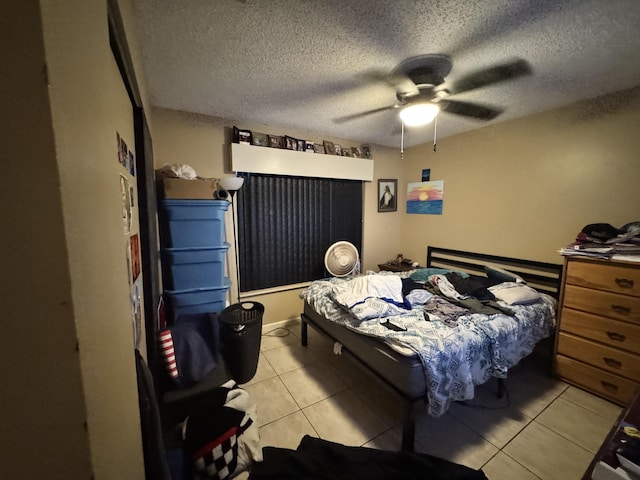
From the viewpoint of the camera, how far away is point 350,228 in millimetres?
3484

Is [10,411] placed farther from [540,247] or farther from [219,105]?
[540,247]

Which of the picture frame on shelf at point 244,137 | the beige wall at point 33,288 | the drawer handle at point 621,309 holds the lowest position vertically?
Answer: the drawer handle at point 621,309

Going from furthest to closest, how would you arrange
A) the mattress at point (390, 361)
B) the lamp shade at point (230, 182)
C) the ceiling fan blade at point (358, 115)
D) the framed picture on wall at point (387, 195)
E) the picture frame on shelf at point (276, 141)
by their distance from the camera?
the framed picture on wall at point (387, 195) < the picture frame on shelf at point (276, 141) < the ceiling fan blade at point (358, 115) < the lamp shade at point (230, 182) < the mattress at point (390, 361)

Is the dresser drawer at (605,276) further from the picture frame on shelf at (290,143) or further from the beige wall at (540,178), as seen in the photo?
the picture frame on shelf at (290,143)

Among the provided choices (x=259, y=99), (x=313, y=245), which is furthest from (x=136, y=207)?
(x=313, y=245)

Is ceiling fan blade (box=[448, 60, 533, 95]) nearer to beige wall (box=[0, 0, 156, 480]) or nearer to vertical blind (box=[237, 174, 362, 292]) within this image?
vertical blind (box=[237, 174, 362, 292])

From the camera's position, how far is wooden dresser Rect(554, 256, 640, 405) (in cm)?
170

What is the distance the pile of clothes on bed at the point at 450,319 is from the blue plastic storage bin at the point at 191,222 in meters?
1.08

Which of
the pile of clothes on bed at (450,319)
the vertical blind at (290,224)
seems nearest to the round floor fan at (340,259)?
the pile of clothes on bed at (450,319)

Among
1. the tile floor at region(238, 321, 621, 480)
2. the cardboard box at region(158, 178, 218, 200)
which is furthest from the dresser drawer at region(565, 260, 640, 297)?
the cardboard box at region(158, 178, 218, 200)

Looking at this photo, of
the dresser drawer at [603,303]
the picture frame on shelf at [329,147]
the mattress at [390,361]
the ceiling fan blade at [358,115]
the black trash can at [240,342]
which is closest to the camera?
the mattress at [390,361]

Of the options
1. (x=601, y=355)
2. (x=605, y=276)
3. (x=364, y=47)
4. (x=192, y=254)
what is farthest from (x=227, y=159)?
(x=601, y=355)

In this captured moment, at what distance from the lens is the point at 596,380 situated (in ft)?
6.14

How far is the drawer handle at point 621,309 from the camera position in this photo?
5.61ft
